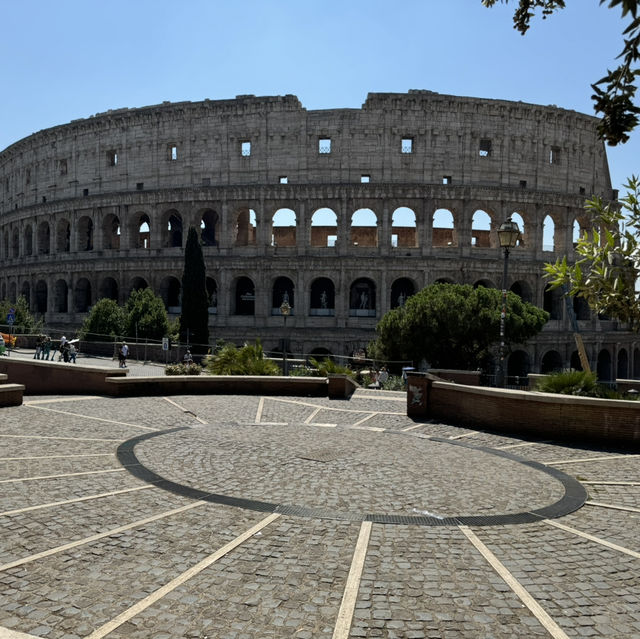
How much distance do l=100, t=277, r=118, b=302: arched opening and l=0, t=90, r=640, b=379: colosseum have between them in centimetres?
19

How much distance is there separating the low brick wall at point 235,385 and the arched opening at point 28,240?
4031cm

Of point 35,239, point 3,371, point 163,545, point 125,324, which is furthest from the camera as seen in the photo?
point 35,239

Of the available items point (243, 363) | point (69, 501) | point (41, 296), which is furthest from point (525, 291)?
point (41, 296)

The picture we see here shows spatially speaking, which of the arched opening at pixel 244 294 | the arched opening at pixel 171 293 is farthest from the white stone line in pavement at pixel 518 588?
the arched opening at pixel 171 293

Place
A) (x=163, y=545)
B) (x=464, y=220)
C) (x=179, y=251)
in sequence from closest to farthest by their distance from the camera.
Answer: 1. (x=163, y=545)
2. (x=464, y=220)
3. (x=179, y=251)

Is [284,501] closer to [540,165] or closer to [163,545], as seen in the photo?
[163,545]

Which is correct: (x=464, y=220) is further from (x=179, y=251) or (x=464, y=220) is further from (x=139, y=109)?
(x=139, y=109)

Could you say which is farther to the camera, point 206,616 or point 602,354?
point 602,354

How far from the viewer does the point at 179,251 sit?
136 feet

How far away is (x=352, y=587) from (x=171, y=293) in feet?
134

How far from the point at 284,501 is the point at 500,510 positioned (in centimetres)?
302

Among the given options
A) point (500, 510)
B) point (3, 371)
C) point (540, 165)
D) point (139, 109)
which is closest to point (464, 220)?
point (540, 165)

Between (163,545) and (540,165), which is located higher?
(540,165)

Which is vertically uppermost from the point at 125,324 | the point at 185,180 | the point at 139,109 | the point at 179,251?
the point at 139,109
